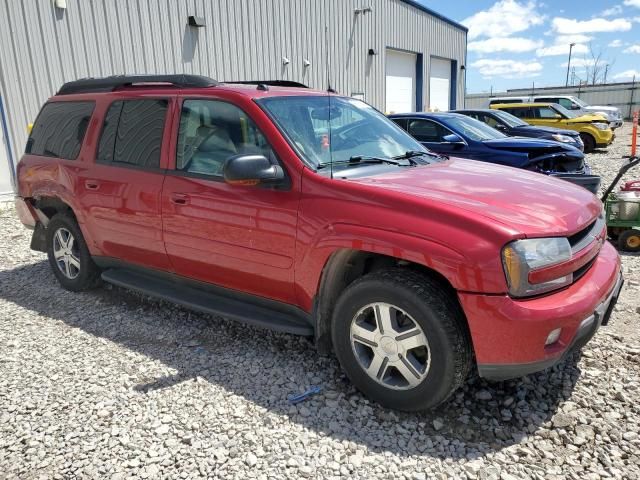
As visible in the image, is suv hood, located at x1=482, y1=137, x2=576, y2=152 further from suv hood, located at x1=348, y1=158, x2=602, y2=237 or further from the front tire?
the front tire

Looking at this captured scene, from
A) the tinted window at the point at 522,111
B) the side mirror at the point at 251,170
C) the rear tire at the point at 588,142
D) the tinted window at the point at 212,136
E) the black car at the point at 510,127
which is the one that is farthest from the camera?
the tinted window at the point at 522,111

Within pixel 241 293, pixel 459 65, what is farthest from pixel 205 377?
pixel 459 65

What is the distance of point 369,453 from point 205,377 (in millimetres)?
1256

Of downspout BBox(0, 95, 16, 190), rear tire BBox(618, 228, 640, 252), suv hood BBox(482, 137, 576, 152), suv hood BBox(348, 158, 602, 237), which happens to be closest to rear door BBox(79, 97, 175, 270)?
suv hood BBox(348, 158, 602, 237)

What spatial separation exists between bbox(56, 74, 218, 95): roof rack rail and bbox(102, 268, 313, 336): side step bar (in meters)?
1.50

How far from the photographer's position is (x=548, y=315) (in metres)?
2.41

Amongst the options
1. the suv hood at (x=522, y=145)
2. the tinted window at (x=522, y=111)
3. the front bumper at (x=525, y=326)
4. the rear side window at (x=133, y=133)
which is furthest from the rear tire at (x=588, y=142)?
the rear side window at (x=133, y=133)

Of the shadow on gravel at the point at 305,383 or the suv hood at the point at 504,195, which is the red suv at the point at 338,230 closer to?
the suv hood at the point at 504,195

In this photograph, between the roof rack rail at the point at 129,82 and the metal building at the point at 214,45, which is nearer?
the roof rack rail at the point at 129,82

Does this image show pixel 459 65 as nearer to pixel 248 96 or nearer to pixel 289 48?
pixel 289 48

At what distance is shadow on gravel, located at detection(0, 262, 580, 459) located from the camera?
8.96ft

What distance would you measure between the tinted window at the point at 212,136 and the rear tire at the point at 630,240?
184 inches

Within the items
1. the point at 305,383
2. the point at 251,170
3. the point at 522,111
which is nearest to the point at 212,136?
the point at 251,170

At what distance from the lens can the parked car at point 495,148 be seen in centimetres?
787
